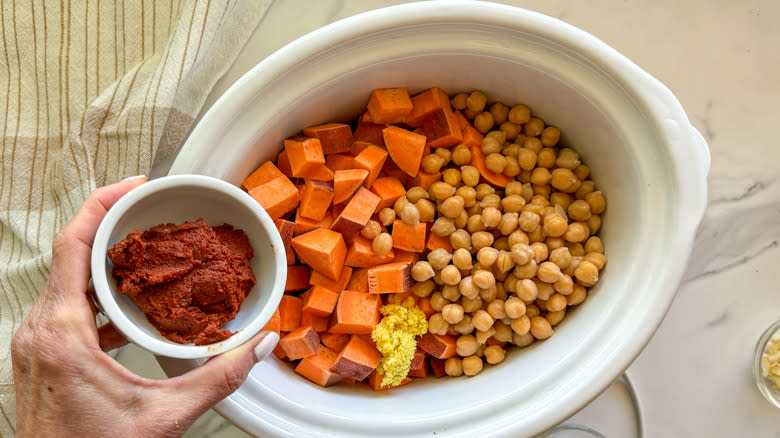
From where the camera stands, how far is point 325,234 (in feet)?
4.13

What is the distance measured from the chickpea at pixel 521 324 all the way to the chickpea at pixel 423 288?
182 millimetres

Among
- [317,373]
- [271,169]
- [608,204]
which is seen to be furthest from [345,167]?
[608,204]

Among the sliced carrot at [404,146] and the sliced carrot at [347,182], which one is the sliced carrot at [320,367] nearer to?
the sliced carrot at [347,182]

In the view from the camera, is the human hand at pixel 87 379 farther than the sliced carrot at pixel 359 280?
No

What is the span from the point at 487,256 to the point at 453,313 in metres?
0.14

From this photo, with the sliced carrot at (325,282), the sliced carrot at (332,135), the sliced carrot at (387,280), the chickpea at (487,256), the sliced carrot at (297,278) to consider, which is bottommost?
the sliced carrot at (297,278)

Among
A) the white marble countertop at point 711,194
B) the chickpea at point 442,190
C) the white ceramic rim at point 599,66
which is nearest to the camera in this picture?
the white ceramic rim at point 599,66

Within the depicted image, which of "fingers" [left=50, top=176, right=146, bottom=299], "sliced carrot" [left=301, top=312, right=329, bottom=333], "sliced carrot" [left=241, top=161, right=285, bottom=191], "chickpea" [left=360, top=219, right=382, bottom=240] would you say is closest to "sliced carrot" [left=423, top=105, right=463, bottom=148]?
"chickpea" [left=360, top=219, right=382, bottom=240]

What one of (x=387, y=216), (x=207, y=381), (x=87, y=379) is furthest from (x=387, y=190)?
(x=87, y=379)

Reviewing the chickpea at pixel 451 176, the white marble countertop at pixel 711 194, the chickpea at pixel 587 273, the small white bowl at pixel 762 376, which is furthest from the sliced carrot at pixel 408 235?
the small white bowl at pixel 762 376

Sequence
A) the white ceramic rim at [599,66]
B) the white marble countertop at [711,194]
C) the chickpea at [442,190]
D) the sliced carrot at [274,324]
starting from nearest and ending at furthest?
the white ceramic rim at [599,66] → the sliced carrot at [274,324] → the chickpea at [442,190] → the white marble countertop at [711,194]

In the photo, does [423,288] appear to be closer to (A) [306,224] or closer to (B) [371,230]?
(B) [371,230]

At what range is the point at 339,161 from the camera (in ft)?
4.36

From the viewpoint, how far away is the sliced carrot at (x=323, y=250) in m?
1.22
